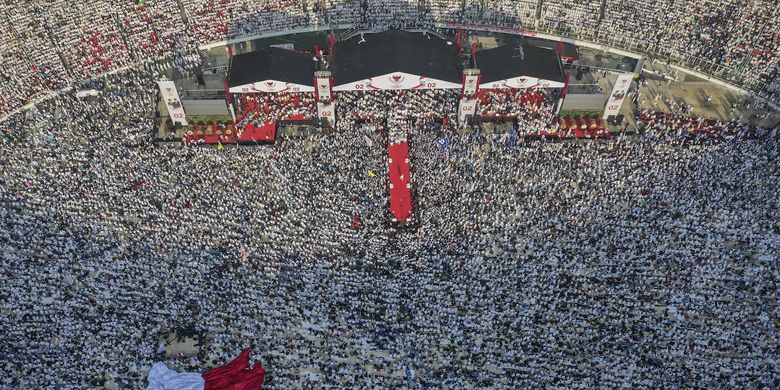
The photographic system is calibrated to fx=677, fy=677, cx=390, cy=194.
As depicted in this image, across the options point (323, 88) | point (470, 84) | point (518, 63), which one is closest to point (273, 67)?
point (323, 88)

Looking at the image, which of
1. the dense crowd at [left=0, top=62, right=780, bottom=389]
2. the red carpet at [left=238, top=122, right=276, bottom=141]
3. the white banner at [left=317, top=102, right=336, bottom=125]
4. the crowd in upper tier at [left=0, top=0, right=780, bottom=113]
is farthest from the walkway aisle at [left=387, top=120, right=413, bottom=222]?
the crowd in upper tier at [left=0, top=0, right=780, bottom=113]

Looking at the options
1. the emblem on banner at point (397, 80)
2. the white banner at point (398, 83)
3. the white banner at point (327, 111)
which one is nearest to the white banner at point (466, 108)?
the white banner at point (398, 83)

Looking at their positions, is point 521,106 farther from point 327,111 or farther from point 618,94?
point 327,111

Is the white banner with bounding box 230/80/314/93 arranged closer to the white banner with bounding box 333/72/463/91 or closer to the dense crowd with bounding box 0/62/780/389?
the white banner with bounding box 333/72/463/91

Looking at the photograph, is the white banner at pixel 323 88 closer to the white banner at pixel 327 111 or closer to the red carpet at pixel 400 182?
the white banner at pixel 327 111

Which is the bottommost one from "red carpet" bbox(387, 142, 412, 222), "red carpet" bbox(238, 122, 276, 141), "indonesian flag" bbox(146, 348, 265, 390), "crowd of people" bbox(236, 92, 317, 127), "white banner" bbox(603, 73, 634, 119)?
"indonesian flag" bbox(146, 348, 265, 390)
